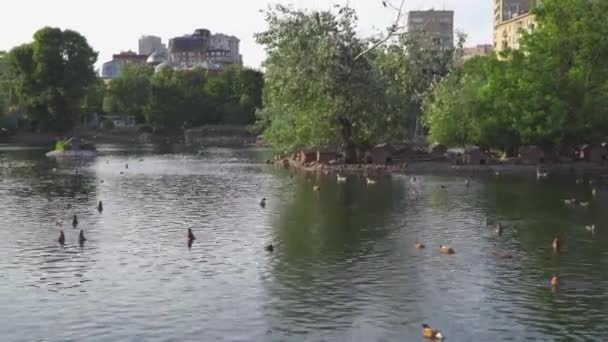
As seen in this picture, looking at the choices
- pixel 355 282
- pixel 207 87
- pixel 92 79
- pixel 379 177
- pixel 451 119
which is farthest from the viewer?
pixel 207 87

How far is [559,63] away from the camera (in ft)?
278

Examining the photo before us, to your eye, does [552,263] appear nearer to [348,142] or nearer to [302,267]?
[302,267]

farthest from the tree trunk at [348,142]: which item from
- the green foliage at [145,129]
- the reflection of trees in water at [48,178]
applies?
the green foliage at [145,129]

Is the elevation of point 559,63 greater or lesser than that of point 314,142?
greater

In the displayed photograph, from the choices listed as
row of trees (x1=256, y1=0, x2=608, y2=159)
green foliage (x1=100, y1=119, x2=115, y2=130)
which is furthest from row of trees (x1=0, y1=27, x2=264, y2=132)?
row of trees (x1=256, y1=0, x2=608, y2=159)

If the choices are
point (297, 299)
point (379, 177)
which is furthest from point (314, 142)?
point (297, 299)

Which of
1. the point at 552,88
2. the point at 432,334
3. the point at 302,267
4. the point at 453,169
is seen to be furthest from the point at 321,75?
the point at 432,334

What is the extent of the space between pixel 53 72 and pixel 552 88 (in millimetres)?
102903

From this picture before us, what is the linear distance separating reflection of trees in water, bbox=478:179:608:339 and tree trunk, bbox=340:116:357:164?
24773 millimetres

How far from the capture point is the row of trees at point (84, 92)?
511 feet

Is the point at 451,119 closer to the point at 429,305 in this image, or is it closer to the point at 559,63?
the point at 559,63

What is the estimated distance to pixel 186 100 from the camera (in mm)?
188875

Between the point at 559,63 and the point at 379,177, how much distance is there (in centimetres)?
2468

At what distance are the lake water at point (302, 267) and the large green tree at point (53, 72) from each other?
98.1 meters
